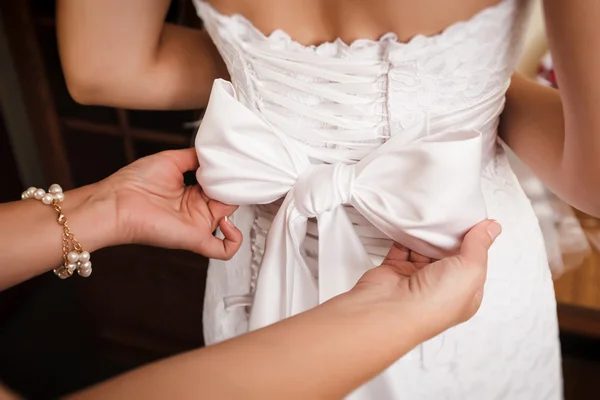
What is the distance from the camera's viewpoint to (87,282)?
1739 mm

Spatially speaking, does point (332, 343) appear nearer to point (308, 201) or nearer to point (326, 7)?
point (308, 201)

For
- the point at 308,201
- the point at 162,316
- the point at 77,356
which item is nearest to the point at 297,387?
the point at 308,201

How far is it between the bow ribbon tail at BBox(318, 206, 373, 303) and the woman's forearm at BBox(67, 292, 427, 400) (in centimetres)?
9

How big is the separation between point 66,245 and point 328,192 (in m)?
0.33

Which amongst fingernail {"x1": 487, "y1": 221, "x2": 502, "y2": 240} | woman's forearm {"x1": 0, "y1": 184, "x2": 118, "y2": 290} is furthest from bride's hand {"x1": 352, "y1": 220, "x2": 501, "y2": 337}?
woman's forearm {"x1": 0, "y1": 184, "x2": 118, "y2": 290}

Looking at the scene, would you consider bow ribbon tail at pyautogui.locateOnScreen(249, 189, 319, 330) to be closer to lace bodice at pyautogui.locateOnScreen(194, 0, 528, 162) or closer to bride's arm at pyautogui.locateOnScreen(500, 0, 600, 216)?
lace bodice at pyautogui.locateOnScreen(194, 0, 528, 162)

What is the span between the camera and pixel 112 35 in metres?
0.74

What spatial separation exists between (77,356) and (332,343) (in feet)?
4.63

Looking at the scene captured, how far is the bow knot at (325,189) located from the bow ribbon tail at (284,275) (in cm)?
2

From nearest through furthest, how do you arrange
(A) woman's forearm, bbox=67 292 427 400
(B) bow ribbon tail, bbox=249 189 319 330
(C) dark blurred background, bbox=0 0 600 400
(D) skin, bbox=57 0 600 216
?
(A) woman's forearm, bbox=67 292 427 400 < (D) skin, bbox=57 0 600 216 < (B) bow ribbon tail, bbox=249 189 319 330 < (C) dark blurred background, bbox=0 0 600 400

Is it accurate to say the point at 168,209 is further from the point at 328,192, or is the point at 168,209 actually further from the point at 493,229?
the point at 493,229

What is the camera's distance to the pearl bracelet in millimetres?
716

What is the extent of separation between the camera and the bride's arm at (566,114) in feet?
1.70

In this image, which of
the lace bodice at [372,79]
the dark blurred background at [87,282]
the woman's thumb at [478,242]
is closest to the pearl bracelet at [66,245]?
the lace bodice at [372,79]
